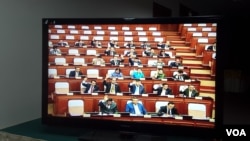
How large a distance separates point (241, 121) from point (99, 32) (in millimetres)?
3111

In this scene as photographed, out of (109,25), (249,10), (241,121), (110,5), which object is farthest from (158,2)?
(249,10)

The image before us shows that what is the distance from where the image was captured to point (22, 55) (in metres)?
1.87

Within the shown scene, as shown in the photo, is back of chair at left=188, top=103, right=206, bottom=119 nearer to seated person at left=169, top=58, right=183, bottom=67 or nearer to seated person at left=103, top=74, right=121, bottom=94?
seated person at left=169, top=58, right=183, bottom=67

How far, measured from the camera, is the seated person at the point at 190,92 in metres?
1.44

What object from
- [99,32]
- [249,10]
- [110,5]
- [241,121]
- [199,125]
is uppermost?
[249,10]

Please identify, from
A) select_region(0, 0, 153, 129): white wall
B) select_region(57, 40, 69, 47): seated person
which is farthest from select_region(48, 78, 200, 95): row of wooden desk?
select_region(0, 0, 153, 129): white wall

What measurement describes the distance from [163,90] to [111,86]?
0.30 metres

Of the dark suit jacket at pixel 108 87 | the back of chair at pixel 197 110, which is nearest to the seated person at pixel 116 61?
the dark suit jacket at pixel 108 87

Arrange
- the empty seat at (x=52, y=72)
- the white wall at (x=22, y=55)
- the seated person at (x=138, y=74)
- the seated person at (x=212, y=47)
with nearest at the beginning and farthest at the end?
the seated person at (x=212, y=47), the seated person at (x=138, y=74), the empty seat at (x=52, y=72), the white wall at (x=22, y=55)

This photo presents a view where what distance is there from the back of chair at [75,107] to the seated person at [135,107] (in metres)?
0.28

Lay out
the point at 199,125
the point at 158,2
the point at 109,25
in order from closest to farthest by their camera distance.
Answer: the point at 199,125, the point at 109,25, the point at 158,2

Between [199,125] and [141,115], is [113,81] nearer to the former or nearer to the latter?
[141,115]

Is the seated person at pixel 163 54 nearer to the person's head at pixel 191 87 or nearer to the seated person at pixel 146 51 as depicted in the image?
the seated person at pixel 146 51

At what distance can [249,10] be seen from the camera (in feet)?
23.9
